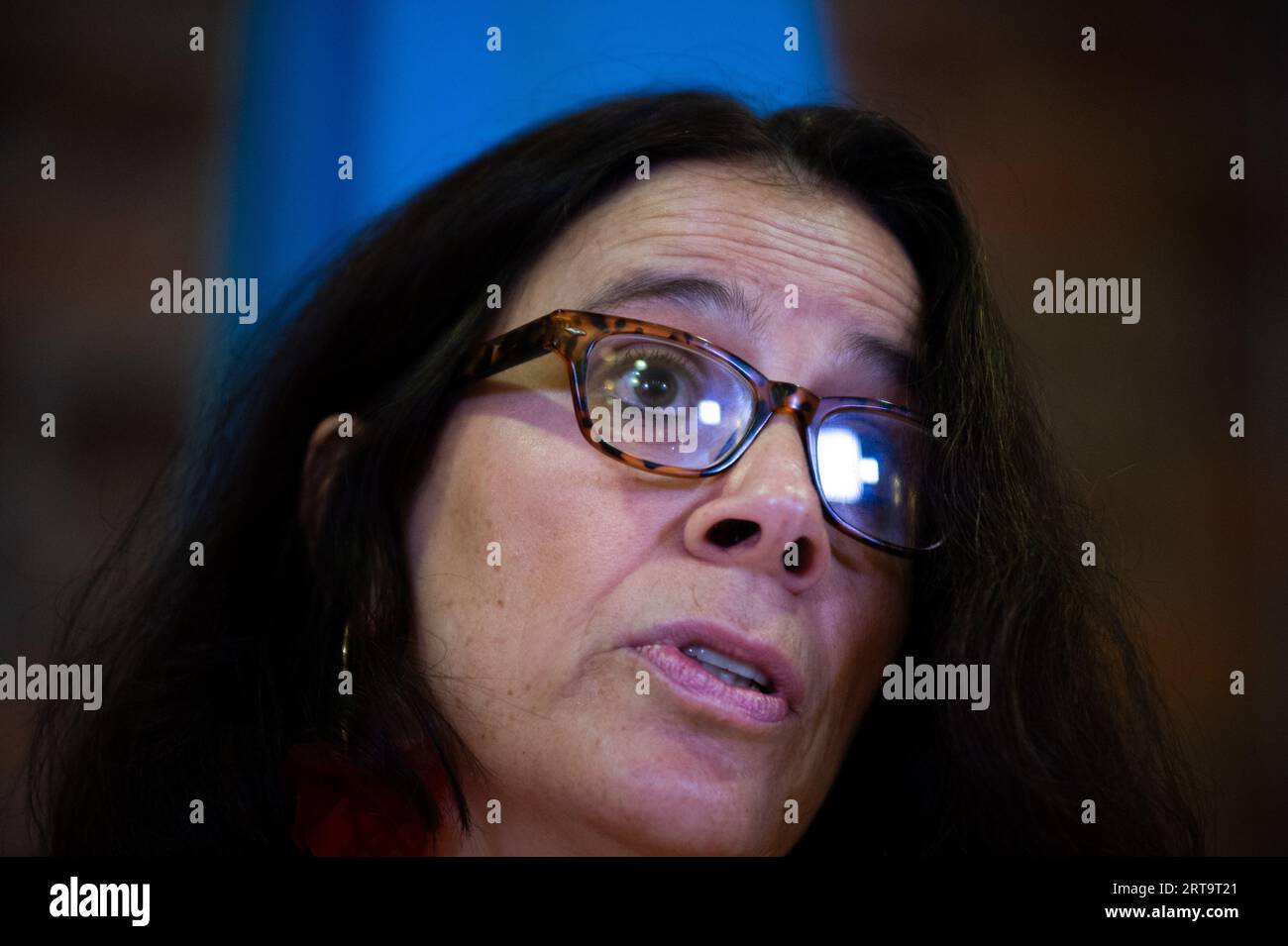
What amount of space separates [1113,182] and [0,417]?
1.25 m

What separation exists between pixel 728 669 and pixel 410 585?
0.33 m

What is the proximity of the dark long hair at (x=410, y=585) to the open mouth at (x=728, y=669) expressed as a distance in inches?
9.5

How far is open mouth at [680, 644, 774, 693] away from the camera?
1029 millimetres

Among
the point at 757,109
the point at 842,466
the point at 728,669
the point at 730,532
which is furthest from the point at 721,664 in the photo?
the point at 757,109

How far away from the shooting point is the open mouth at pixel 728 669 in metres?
1.03

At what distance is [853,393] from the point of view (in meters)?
1.14

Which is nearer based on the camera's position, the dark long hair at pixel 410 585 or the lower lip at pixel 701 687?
the lower lip at pixel 701 687

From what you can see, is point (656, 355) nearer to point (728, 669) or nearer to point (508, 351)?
point (508, 351)

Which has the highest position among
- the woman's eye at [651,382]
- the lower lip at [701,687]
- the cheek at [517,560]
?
the woman's eye at [651,382]

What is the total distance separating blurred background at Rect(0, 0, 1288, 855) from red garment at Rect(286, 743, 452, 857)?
1.10 feet

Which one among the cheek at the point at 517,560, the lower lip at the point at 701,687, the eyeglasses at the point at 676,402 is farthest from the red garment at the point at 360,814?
the eyeglasses at the point at 676,402

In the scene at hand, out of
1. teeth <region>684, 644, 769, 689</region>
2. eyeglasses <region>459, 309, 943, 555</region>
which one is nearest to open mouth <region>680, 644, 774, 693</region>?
teeth <region>684, 644, 769, 689</region>

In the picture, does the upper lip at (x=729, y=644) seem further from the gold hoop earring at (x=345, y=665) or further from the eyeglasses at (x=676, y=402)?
the gold hoop earring at (x=345, y=665)

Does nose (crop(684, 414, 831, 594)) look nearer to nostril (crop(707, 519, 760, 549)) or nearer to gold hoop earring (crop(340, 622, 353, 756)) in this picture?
Result: nostril (crop(707, 519, 760, 549))
